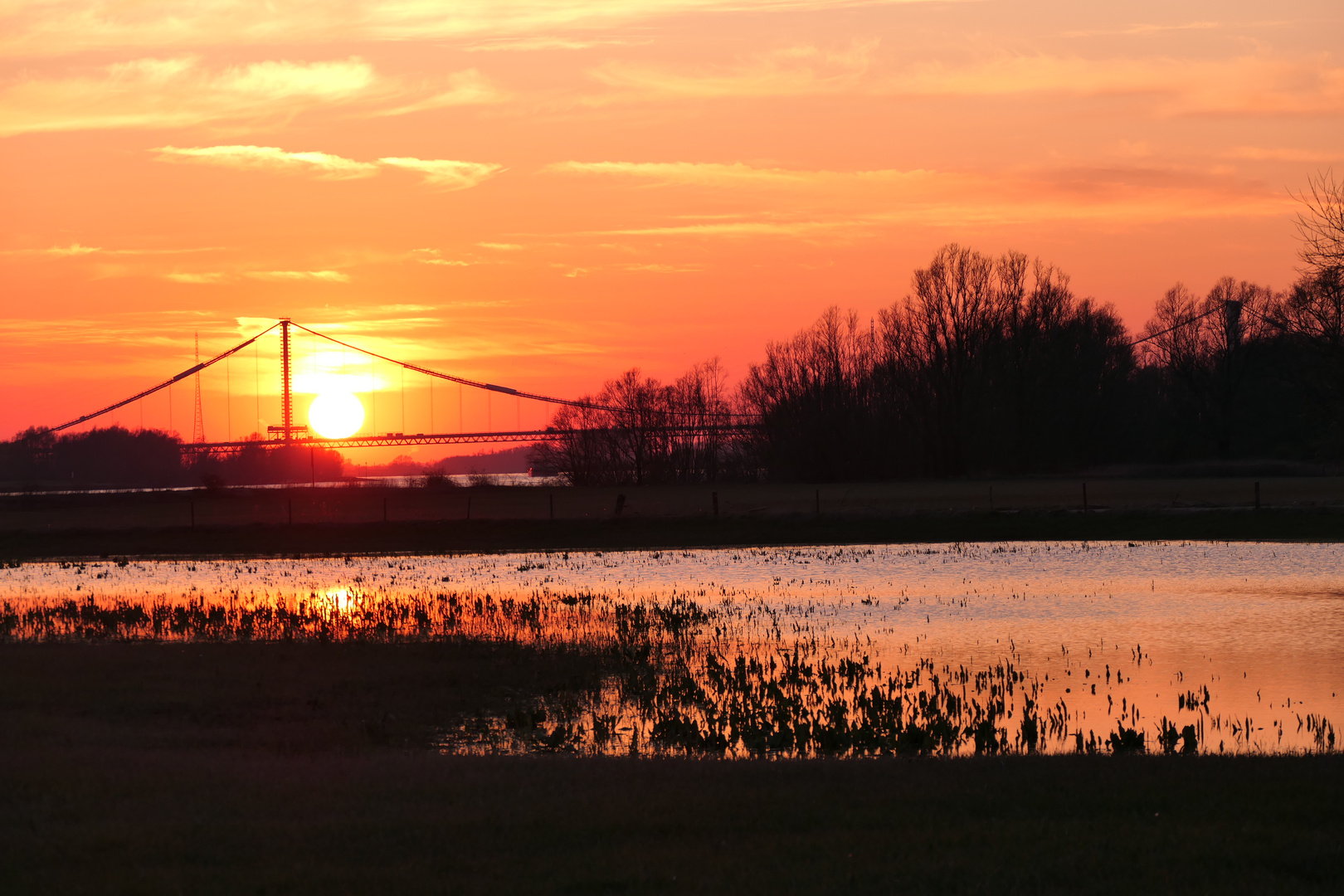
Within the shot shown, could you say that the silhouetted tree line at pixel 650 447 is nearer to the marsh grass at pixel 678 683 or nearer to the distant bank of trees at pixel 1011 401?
the distant bank of trees at pixel 1011 401

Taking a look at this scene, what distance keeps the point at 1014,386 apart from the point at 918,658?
223ft

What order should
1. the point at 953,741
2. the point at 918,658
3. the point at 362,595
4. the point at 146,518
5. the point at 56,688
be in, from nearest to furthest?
1. the point at 953,741
2. the point at 56,688
3. the point at 918,658
4. the point at 362,595
5. the point at 146,518

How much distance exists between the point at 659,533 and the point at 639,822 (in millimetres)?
36064

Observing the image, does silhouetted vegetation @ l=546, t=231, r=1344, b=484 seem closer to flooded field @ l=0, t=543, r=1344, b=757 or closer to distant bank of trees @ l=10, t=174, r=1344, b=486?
distant bank of trees @ l=10, t=174, r=1344, b=486

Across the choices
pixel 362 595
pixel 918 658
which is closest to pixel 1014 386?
pixel 362 595

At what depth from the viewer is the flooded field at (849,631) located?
1105cm

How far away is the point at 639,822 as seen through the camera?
729 centimetres

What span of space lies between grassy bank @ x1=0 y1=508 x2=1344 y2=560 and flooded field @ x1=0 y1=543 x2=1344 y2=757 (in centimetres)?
491

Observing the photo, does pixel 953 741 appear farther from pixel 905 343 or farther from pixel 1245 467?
pixel 905 343

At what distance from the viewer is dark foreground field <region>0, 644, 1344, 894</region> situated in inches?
250

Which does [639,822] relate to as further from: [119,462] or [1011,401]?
[119,462]

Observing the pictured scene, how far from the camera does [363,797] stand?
7992mm

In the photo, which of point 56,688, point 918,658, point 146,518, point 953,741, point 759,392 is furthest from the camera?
point 759,392

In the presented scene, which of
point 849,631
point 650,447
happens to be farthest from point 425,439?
point 849,631
